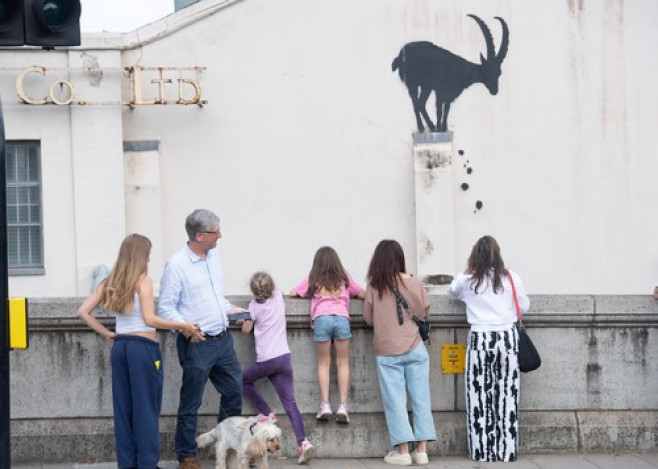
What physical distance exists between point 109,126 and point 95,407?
1251cm

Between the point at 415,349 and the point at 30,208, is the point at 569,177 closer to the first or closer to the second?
the point at 30,208

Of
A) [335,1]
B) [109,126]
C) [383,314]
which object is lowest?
[383,314]

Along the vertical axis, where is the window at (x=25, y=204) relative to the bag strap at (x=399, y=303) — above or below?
above

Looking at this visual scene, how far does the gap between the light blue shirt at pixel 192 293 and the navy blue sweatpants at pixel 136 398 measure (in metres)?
0.44

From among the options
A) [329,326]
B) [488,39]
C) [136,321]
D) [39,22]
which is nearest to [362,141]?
[488,39]

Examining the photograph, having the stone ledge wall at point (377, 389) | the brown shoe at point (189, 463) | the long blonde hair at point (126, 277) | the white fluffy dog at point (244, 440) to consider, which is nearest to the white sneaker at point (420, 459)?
the stone ledge wall at point (377, 389)

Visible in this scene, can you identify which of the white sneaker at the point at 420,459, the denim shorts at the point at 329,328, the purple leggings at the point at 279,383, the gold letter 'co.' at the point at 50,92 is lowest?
the white sneaker at the point at 420,459

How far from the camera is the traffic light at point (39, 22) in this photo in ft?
27.4

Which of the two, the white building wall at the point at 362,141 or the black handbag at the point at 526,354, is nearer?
the black handbag at the point at 526,354

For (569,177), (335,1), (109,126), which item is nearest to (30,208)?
(109,126)

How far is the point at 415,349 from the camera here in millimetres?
10648

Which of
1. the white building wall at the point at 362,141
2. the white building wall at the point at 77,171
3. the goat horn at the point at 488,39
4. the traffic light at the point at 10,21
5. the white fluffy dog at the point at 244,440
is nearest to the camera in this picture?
the traffic light at the point at 10,21

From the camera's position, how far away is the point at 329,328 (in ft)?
35.2

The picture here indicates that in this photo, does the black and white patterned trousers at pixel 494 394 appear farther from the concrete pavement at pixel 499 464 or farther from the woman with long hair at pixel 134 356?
the woman with long hair at pixel 134 356
